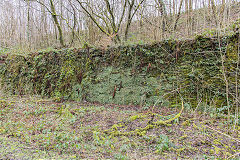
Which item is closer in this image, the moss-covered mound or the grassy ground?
the grassy ground

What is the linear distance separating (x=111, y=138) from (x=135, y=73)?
309 centimetres

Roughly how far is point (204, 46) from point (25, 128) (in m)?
5.84

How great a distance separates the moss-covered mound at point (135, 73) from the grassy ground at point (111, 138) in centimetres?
90

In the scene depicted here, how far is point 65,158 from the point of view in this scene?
2146 mm

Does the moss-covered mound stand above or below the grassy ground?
above

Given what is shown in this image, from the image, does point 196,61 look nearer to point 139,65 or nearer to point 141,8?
point 139,65

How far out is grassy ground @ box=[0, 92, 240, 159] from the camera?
234 centimetres

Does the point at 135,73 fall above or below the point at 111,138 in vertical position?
above

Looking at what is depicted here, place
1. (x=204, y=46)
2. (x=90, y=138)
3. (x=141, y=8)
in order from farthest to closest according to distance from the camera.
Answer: (x=141, y=8)
(x=204, y=46)
(x=90, y=138)

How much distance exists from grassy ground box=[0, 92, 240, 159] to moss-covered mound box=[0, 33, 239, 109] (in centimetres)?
90

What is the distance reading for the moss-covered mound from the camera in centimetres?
438

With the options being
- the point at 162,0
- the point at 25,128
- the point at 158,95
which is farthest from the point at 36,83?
the point at 162,0

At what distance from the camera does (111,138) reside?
3.10 meters

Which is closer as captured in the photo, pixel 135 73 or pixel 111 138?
pixel 111 138
